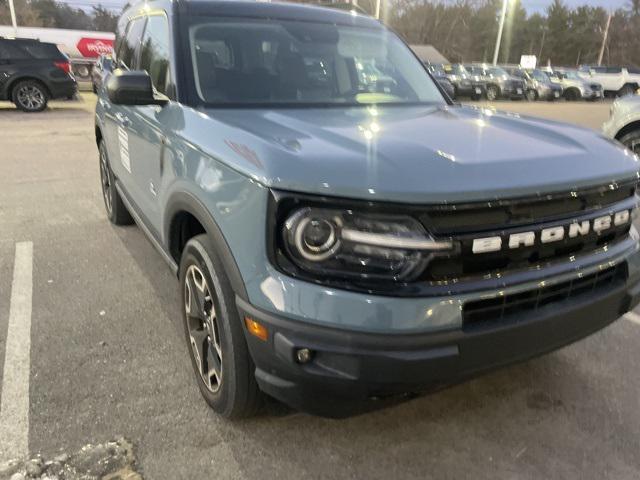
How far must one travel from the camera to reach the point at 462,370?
1.95 m

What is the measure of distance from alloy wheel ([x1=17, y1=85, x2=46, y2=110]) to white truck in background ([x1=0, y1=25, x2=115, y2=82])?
54.6 ft

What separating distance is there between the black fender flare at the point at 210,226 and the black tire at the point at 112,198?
2.37m

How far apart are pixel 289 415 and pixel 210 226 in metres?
0.98

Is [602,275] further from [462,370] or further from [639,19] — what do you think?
[639,19]

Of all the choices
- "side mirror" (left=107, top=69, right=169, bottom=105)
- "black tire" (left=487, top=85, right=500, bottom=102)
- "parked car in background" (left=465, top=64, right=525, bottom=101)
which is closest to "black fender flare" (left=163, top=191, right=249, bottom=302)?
"side mirror" (left=107, top=69, right=169, bottom=105)

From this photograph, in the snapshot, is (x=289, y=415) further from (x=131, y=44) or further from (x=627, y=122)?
(x=627, y=122)

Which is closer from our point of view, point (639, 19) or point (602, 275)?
point (602, 275)

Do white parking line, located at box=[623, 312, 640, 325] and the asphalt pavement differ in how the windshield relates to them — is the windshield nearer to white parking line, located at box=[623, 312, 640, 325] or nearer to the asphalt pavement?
the asphalt pavement

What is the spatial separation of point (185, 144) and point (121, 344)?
51.8 inches

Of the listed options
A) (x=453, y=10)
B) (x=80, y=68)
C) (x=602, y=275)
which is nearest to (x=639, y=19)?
(x=453, y=10)

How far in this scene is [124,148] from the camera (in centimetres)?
396

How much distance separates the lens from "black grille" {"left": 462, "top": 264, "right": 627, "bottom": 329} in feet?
6.36

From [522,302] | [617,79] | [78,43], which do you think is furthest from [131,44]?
[617,79]

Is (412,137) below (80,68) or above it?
above
